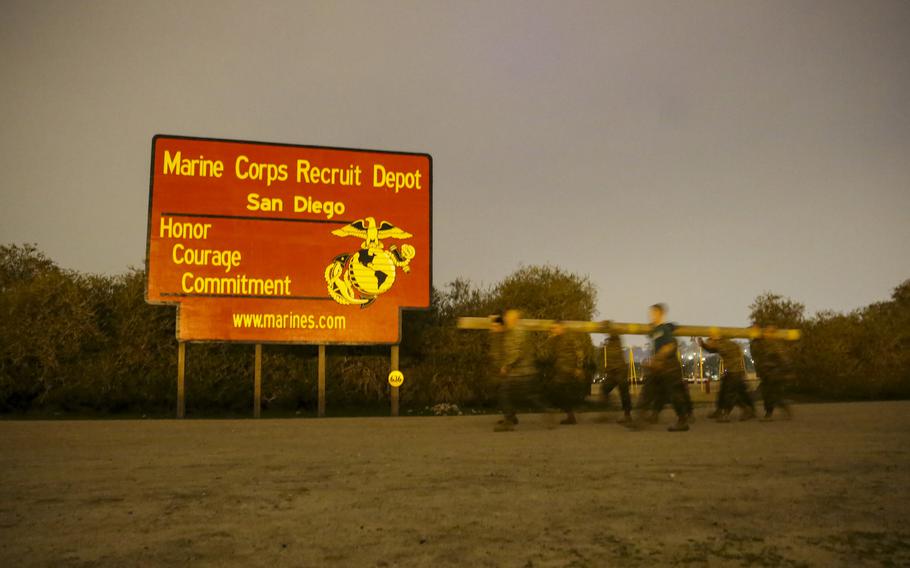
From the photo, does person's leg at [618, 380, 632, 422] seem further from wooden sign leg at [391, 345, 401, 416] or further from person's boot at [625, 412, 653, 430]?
wooden sign leg at [391, 345, 401, 416]

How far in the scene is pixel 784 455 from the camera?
24.9 ft

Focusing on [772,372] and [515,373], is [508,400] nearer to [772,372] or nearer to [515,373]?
[515,373]

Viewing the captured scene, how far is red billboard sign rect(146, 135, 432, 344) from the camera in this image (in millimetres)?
18031

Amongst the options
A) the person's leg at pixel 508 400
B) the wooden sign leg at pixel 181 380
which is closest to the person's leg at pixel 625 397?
the person's leg at pixel 508 400

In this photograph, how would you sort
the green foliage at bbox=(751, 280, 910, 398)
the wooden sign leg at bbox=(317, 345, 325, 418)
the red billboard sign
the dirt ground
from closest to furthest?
1. the dirt ground
2. the red billboard sign
3. the wooden sign leg at bbox=(317, 345, 325, 418)
4. the green foliage at bbox=(751, 280, 910, 398)

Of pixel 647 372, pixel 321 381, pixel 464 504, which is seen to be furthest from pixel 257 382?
pixel 464 504

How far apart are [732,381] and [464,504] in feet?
34.2

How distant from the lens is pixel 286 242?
18484mm

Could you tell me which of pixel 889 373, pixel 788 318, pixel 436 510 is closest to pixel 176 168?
pixel 436 510

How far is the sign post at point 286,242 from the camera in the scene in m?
Answer: 18.0

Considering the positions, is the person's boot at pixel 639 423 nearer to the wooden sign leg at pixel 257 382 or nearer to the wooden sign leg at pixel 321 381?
the wooden sign leg at pixel 321 381

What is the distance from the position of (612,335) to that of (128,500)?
987 centimetres

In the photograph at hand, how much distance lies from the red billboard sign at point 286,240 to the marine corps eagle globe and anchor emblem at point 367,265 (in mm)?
25

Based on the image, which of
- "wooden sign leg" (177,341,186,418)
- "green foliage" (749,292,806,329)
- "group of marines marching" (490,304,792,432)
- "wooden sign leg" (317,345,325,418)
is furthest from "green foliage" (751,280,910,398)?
"wooden sign leg" (177,341,186,418)
